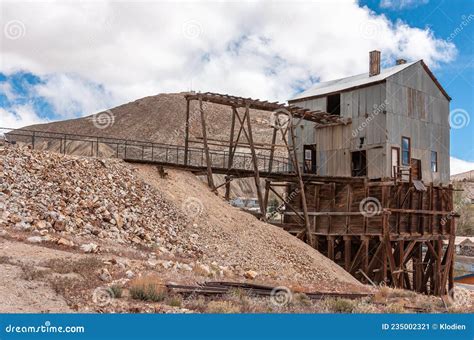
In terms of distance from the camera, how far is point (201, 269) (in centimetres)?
1609

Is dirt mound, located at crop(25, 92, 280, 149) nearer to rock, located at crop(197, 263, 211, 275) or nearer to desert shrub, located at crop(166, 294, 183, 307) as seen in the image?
rock, located at crop(197, 263, 211, 275)

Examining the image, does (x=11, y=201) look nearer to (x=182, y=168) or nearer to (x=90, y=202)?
(x=90, y=202)

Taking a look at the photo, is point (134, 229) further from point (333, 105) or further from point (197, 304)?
point (333, 105)

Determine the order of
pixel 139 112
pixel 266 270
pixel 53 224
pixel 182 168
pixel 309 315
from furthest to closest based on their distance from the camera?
pixel 139 112 < pixel 182 168 < pixel 266 270 < pixel 53 224 < pixel 309 315

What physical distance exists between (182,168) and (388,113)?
12.4 m

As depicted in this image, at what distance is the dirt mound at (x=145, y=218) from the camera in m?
17.8

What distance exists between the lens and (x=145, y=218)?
66.2 ft

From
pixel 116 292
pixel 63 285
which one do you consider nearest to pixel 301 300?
pixel 116 292

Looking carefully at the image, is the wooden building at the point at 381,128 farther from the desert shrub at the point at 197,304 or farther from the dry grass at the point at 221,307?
the dry grass at the point at 221,307

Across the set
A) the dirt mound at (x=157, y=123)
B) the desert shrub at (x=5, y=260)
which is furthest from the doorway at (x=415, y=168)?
the dirt mound at (x=157, y=123)

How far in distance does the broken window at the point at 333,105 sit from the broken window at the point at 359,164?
3.20 meters

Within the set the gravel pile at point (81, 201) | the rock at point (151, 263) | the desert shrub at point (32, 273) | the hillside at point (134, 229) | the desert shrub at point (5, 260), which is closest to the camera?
the desert shrub at point (32, 273)

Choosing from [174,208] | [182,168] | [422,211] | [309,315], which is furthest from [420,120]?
[309,315]

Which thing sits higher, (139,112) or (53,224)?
(139,112)
